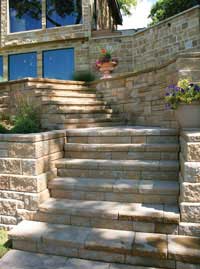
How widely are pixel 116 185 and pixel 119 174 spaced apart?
214 millimetres

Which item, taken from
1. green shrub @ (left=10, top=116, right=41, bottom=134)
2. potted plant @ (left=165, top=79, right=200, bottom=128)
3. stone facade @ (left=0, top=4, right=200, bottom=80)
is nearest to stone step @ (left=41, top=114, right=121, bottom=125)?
green shrub @ (left=10, top=116, right=41, bottom=134)

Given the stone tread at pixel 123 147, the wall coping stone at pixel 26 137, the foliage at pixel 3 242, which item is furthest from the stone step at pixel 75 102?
the foliage at pixel 3 242

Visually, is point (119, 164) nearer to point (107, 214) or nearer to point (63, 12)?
point (107, 214)

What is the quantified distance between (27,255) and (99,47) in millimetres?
7466

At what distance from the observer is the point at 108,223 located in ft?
7.66

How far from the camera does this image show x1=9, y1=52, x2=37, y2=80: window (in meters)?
9.17

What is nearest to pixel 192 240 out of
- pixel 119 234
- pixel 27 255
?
pixel 119 234

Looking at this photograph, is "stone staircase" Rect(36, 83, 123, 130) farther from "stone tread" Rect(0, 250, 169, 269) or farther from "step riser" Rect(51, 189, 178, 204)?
"stone tread" Rect(0, 250, 169, 269)

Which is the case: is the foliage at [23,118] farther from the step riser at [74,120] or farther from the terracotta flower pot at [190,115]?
the terracotta flower pot at [190,115]

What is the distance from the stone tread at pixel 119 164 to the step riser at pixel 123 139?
13.2 inches

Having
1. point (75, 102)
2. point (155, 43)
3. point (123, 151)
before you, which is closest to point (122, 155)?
point (123, 151)

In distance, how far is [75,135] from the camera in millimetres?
3283

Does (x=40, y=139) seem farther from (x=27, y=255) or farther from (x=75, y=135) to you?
(x=27, y=255)

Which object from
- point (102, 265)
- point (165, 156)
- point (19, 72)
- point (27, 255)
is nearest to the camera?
point (102, 265)
